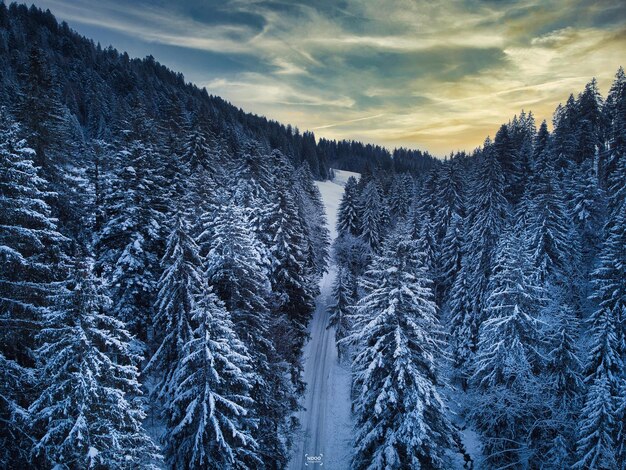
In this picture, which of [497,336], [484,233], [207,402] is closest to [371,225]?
[484,233]

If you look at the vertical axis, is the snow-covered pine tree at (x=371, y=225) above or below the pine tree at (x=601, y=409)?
above

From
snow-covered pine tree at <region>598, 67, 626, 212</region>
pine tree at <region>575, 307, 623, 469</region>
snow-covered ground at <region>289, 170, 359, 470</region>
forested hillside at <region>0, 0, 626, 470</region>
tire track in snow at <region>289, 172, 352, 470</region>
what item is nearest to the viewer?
forested hillside at <region>0, 0, 626, 470</region>

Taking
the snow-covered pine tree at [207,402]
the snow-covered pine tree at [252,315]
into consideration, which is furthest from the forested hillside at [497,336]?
the snow-covered pine tree at [207,402]

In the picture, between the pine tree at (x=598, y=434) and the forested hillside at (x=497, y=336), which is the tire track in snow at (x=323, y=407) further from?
the pine tree at (x=598, y=434)

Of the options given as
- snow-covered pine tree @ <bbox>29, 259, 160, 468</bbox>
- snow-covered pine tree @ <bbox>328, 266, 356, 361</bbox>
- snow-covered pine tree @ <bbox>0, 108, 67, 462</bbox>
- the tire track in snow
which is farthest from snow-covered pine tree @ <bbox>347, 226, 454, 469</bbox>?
snow-covered pine tree @ <bbox>328, 266, 356, 361</bbox>

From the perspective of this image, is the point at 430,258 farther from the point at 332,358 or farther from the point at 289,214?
the point at 289,214

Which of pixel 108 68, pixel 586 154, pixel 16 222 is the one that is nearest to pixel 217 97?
pixel 108 68

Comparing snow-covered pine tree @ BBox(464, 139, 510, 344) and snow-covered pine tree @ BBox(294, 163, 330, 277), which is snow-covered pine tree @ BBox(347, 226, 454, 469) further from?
snow-covered pine tree @ BBox(294, 163, 330, 277)
